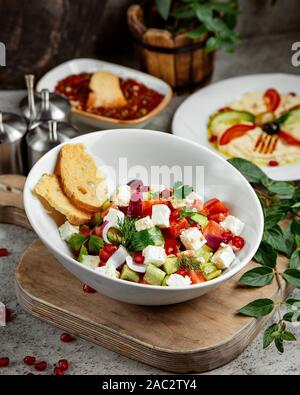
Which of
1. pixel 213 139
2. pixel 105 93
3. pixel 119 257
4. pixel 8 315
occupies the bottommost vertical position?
pixel 8 315

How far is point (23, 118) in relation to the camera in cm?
356

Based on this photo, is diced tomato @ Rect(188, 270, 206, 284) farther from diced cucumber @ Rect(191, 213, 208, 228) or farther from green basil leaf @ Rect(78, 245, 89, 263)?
green basil leaf @ Rect(78, 245, 89, 263)

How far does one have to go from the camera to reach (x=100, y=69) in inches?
165

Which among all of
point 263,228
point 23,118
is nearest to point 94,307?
point 263,228

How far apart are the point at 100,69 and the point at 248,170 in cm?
132

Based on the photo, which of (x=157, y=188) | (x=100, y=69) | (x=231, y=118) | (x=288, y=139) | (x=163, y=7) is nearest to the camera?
(x=157, y=188)

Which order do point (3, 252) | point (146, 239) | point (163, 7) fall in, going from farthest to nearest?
1. point (163, 7)
2. point (3, 252)
3. point (146, 239)

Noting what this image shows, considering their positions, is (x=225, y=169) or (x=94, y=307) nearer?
(x=94, y=307)

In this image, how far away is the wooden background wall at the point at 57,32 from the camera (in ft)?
12.9

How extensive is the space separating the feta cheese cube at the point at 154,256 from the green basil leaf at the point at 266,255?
0.46 metres

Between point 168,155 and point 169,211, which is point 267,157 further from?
point 169,211

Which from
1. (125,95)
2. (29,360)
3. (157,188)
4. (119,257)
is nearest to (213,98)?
(125,95)

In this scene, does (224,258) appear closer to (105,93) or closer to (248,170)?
(248,170)

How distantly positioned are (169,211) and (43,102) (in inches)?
46.6
